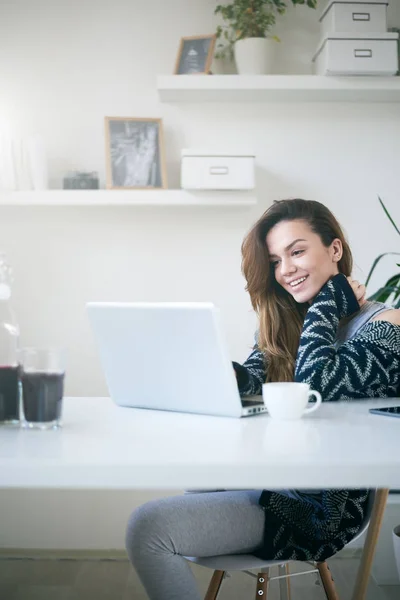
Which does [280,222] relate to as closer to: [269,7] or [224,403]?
[224,403]

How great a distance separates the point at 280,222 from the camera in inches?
80.4

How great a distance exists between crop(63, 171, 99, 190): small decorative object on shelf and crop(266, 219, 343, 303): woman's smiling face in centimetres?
126

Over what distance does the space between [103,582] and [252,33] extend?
2268 millimetres

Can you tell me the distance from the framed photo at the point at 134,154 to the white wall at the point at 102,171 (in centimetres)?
11

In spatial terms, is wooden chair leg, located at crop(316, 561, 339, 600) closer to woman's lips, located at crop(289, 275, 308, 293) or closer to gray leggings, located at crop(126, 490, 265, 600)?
gray leggings, located at crop(126, 490, 265, 600)

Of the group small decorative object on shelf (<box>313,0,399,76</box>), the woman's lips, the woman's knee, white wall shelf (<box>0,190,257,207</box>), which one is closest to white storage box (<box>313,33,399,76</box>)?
small decorative object on shelf (<box>313,0,399,76</box>)

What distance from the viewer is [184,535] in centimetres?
133

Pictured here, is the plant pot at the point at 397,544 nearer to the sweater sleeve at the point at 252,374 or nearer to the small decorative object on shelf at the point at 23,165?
the sweater sleeve at the point at 252,374

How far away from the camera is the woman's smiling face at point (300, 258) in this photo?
1.93 metres

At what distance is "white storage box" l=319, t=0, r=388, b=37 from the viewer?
9.64 ft

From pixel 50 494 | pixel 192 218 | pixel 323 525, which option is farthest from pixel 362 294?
pixel 50 494

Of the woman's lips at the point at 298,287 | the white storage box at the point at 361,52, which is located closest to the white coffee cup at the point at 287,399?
the woman's lips at the point at 298,287

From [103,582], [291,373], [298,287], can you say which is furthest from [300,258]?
[103,582]

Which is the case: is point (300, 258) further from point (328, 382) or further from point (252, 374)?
point (328, 382)
